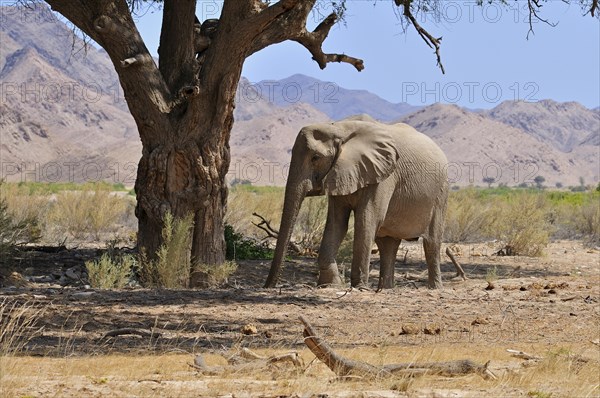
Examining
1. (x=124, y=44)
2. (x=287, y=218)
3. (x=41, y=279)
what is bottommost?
(x=41, y=279)

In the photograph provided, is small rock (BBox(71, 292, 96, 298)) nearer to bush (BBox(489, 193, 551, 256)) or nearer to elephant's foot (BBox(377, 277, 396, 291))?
elephant's foot (BBox(377, 277, 396, 291))

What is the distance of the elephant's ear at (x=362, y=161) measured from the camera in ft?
42.6

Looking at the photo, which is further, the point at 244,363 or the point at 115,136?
the point at 115,136

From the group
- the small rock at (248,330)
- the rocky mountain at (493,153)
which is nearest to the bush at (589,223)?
the small rock at (248,330)

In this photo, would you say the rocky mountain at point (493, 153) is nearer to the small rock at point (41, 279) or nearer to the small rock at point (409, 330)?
the small rock at point (41, 279)

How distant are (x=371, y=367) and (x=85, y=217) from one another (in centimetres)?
1782

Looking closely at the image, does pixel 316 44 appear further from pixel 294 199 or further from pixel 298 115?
pixel 298 115

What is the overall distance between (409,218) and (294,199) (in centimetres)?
Result: 219

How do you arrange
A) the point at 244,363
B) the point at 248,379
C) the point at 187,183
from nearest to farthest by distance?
the point at 248,379
the point at 244,363
the point at 187,183

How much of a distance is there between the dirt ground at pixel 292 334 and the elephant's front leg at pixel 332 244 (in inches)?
13.4

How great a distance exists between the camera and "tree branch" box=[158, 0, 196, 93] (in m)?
14.0

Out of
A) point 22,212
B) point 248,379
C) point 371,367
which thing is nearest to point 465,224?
point 22,212

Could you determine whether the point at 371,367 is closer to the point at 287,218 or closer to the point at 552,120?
the point at 287,218

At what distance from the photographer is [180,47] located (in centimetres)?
1404
